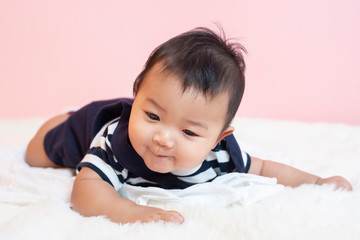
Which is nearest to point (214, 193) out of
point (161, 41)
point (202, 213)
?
point (202, 213)

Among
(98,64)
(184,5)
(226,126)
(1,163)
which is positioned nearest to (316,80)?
(184,5)

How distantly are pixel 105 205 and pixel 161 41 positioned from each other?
1578mm

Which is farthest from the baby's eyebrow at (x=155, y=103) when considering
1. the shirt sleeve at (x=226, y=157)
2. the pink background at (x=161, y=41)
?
the pink background at (x=161, y=41)

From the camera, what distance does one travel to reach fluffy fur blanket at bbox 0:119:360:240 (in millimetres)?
856

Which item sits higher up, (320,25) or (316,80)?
(320,25)

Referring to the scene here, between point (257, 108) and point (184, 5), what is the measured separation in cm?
72

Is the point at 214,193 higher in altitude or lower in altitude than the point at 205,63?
lower

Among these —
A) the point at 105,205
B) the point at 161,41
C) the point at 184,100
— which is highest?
the point at 184,100

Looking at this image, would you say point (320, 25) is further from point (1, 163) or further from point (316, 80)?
point (1, 163)

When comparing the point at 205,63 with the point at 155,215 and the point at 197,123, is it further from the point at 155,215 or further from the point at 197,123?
the point at 155,215

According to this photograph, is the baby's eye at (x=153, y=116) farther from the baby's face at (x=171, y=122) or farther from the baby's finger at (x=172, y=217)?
the baby's finger at (x=172, y=217)

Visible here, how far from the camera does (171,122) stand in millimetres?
915

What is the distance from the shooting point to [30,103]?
2.49m

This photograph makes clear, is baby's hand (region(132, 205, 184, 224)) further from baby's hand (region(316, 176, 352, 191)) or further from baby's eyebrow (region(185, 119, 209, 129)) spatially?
baby's hand (region(316, 176, 352, 191))
